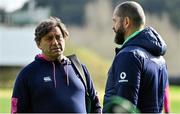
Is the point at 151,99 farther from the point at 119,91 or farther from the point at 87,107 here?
the point at 87,107

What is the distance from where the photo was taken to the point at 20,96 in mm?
5648

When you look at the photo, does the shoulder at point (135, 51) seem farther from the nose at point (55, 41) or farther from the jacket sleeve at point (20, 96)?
the jacket sleeve at point (20, 96)

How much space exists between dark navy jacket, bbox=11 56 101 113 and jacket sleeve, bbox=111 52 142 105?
44cm

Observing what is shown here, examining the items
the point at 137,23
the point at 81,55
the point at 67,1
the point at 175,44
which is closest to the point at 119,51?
the point at 137,23

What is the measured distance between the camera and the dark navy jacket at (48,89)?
566 cm

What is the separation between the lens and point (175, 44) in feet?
179

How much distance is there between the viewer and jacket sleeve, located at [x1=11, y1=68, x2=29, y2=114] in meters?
5.65

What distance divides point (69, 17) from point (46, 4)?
2.44 meters

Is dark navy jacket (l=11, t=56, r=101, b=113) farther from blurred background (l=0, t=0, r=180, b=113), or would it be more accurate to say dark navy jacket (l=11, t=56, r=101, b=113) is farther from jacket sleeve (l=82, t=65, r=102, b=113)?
blurred background (l=0, t=0, r=180, b=113)

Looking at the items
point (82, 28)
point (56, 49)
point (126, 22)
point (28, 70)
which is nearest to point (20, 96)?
point (28, 70)

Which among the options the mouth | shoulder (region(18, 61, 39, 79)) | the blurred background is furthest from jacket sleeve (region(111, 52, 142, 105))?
the blurred background

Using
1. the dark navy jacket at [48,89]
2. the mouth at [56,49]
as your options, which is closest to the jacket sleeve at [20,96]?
the dark navy jacket at [48,89]

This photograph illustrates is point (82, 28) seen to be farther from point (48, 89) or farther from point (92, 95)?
point (48, 89)

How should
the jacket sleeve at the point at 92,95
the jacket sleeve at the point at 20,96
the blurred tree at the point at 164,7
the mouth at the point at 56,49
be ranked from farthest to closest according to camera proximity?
the blurred tree at the point at 164,7 → the jacket sleeve at the point at 92,95 → the mouth at the point at 56,49 → the jacket sleeve at the point at 20,96
